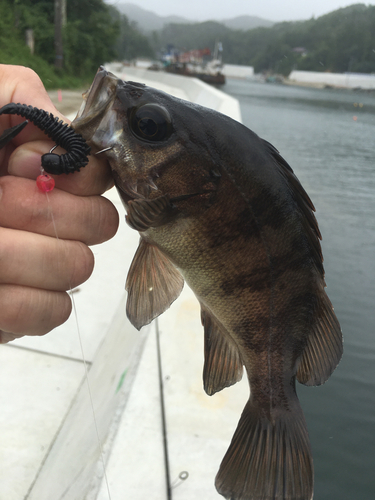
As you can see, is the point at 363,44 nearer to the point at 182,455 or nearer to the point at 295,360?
the point at 295,360

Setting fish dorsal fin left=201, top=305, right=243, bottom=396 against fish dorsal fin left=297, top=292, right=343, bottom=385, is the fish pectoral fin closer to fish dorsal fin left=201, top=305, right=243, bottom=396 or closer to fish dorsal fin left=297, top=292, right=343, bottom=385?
fish dorsal fin left=201, top=305, right=243, bottom=396

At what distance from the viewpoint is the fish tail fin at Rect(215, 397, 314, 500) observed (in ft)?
2.86

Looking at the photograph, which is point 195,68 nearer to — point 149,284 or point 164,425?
point 164,425

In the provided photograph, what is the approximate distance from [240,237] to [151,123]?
33cm

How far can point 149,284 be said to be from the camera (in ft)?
3.34

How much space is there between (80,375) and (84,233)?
1600 millimetres

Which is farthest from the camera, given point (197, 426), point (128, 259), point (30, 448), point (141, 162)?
point (128, 259)

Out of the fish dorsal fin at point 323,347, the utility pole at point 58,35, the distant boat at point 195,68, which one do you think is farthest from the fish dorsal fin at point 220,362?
the distant boat at point 195,68

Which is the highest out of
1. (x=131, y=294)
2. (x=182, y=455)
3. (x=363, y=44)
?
(x=363, y=44)

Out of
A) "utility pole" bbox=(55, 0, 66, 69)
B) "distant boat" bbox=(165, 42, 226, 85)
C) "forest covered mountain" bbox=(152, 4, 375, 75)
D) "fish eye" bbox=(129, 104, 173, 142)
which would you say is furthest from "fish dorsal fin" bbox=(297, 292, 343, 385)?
"distant boat" bbox=(165, 42, 226, 85)

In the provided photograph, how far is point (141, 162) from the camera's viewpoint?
890 millimetres

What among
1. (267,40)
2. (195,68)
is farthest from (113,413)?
(195,68)

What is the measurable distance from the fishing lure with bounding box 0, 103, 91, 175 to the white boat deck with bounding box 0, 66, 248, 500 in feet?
3.95

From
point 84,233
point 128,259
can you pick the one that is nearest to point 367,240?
point 128,259
